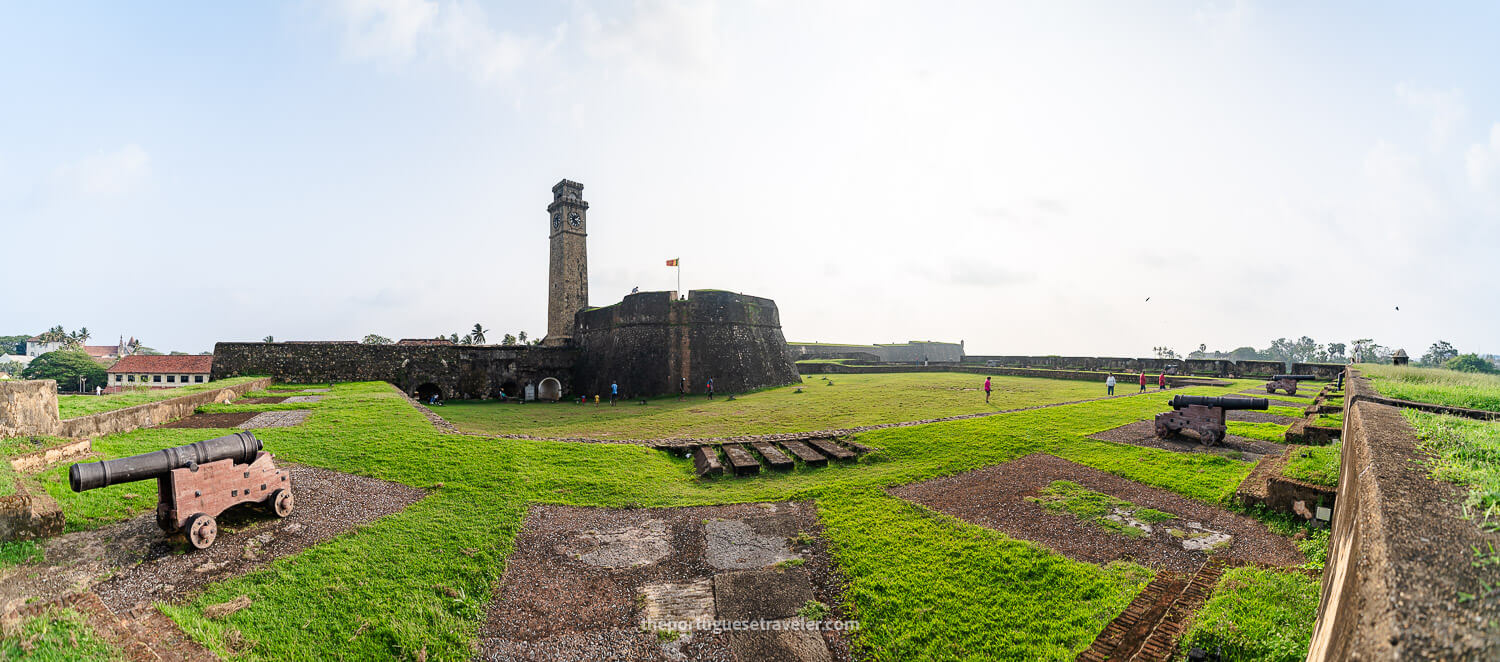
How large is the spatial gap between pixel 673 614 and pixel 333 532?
3574 millimetres

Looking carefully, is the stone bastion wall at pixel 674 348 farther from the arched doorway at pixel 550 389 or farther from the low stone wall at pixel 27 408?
the low stone wall at pixel 27 408

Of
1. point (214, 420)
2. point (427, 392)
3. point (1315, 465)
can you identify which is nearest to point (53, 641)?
point (214, 420)

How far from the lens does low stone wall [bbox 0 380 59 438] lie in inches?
259

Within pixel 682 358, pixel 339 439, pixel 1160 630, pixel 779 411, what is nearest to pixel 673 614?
pixel 1160 630

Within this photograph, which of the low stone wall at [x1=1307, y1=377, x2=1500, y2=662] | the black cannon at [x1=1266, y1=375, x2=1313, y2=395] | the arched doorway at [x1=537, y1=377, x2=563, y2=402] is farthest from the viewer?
the arched doorway at [x1=537, y1=377, x2=563, y2=402]

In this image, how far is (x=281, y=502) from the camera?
547 cm

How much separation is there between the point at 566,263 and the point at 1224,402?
28.6m

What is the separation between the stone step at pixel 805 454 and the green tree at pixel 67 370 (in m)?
59.4

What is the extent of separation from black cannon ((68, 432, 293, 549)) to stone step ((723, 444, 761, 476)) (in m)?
5.17

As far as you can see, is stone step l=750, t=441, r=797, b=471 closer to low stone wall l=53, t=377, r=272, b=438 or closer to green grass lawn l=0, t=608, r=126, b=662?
green grass lawn l=0, t=608, r=126, b=662

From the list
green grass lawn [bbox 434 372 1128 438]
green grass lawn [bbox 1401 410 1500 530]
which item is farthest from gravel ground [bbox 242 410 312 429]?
green grass lawn [bbox 1401 410 1500 530]

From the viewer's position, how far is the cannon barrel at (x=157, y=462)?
4.37 metres

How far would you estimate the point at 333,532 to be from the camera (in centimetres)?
521

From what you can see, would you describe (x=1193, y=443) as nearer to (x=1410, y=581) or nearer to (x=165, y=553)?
(x=1410, y=581)
